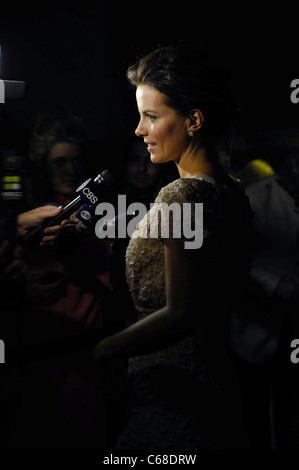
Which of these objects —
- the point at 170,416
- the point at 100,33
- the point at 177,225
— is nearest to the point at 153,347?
the point at 170,416

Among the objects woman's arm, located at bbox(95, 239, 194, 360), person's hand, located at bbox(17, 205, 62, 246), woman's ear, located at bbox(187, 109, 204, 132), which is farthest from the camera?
person's hand, located at bbox(17, 205, 62, 246)

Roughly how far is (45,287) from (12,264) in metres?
0.15

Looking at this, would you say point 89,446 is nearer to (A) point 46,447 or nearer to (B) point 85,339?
(A) point 46,447

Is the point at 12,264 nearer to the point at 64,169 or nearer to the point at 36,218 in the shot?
the point at 36,218

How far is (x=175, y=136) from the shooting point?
4.92 feet

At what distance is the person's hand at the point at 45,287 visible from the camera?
190 cm

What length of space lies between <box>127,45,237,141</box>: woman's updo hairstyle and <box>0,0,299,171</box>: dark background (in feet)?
2.28

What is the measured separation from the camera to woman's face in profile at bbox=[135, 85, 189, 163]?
1.48m

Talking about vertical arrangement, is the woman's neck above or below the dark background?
below

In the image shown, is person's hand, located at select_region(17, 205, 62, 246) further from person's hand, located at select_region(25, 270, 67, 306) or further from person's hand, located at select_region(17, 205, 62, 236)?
person's hand, located at select_region(25, 270, 67, 306)

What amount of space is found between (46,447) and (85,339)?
41 centimetres

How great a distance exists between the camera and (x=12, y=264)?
1.83 m

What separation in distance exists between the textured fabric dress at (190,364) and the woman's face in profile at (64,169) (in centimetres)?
61

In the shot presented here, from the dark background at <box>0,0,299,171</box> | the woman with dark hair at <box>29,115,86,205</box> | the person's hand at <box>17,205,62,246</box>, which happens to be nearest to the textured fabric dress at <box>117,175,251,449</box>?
the person's hand at <box>17,205,62,246</box>
